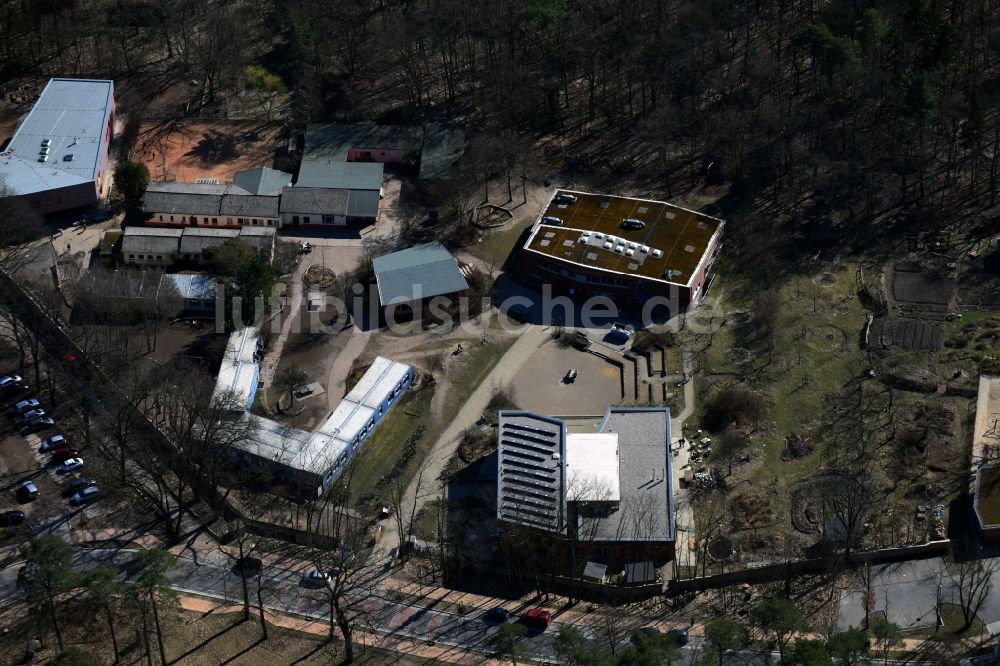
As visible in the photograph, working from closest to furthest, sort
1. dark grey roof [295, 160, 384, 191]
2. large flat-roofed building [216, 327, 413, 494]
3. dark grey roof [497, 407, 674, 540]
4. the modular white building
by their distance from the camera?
dark grey roof [497, 407, 674, 540] < large flat-roofed building [216, 327, 413, 494] < the modular white building < dark grey roof [295, 160, 384, 191]

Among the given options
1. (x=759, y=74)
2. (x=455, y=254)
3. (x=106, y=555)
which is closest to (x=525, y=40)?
(x=759, y=74)

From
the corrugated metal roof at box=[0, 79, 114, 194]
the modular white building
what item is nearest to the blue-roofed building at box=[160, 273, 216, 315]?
the modular white building

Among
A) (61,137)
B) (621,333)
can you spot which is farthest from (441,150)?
(61,137)

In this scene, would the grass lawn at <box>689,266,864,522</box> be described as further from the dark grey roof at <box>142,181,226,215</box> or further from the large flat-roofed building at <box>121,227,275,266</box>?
the dark grey roof at <box>142,181,226,215</box>

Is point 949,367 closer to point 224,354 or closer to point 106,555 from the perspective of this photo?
point 224,354

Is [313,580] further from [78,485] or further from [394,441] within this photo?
[78,485]
